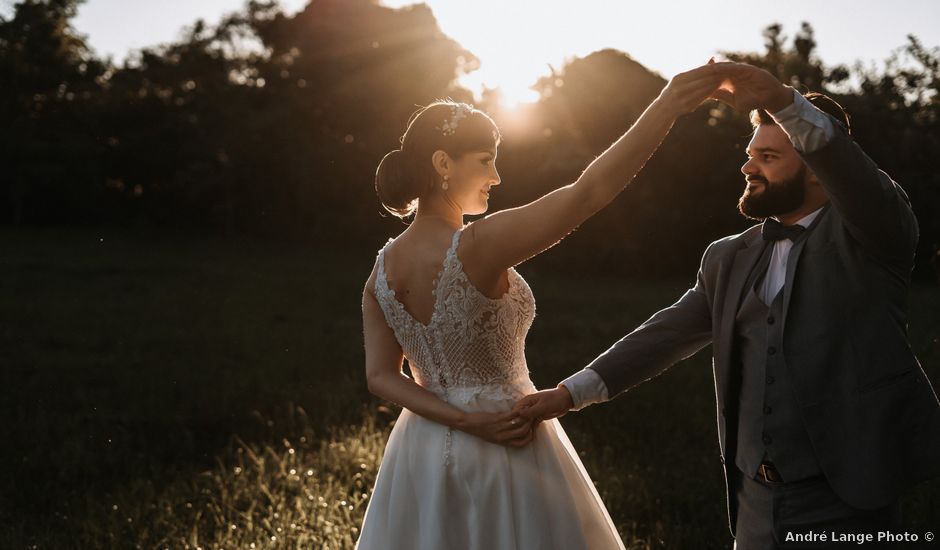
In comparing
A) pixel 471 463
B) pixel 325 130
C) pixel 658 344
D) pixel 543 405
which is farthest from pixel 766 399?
pixel 325 130

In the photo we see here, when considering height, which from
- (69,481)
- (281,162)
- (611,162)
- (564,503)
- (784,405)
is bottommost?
(69,481)

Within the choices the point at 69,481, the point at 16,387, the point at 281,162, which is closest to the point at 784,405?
the point at 69,481

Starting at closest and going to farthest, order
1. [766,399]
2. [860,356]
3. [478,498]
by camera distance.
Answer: [860,356]
[478,498]
[766,399]

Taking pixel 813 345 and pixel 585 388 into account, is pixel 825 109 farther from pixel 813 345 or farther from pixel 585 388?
pixel 585 388

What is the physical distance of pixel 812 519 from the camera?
10.4 ft

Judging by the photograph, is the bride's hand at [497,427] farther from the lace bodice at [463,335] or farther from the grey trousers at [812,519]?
the grey trousers at [812,519]

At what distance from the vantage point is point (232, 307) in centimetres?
1638

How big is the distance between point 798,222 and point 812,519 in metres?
1.11

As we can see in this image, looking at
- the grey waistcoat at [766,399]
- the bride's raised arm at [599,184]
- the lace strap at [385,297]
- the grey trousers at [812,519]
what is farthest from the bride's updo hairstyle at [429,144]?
the grey trousers at [812,519]

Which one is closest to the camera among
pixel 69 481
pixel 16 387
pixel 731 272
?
pixel 731 272

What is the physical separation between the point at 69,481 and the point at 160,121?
34290 mm

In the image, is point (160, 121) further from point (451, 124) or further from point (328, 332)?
point (451, 124)

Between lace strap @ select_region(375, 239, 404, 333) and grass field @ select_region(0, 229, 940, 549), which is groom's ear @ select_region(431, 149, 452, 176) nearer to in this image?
lace strap @ select_region(375, 239, 404, 333)

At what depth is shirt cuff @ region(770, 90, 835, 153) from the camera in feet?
9.12
